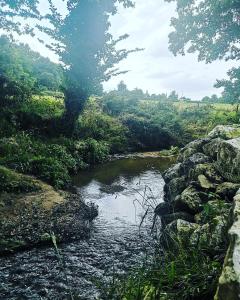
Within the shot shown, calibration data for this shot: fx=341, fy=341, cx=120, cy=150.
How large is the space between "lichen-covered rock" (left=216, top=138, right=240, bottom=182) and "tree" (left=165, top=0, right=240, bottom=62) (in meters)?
10.2

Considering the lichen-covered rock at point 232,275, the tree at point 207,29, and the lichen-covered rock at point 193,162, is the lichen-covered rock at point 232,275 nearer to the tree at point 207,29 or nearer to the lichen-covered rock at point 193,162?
the lichen-covered rock at point 193,162

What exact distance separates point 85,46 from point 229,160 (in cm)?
1139

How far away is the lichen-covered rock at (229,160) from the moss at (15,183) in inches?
201

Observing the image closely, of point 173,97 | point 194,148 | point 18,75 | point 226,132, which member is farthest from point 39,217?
point 173,97

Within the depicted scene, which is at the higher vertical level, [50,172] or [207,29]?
[207,29]

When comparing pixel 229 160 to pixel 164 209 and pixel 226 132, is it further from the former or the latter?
pixel 226 132

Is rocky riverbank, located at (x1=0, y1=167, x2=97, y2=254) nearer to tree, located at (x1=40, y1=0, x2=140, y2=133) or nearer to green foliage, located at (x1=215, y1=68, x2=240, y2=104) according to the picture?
tree, located at (x1=40, y1=0, x2=140, y2=133)

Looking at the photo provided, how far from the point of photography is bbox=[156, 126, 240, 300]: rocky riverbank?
336cm

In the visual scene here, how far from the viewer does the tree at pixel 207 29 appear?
1722 cm

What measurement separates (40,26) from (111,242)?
13587 millimetres

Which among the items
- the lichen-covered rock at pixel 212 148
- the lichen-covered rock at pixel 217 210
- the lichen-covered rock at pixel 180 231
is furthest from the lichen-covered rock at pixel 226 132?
the lichen-covered rock at pixel 217 210

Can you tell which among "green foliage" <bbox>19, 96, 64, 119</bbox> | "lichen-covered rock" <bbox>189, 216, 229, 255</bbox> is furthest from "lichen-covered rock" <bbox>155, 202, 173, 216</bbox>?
"green foliage" <bbox>19, 96, 64, 119</bbox>

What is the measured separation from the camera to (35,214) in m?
8.08

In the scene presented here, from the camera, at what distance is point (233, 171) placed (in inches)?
311
